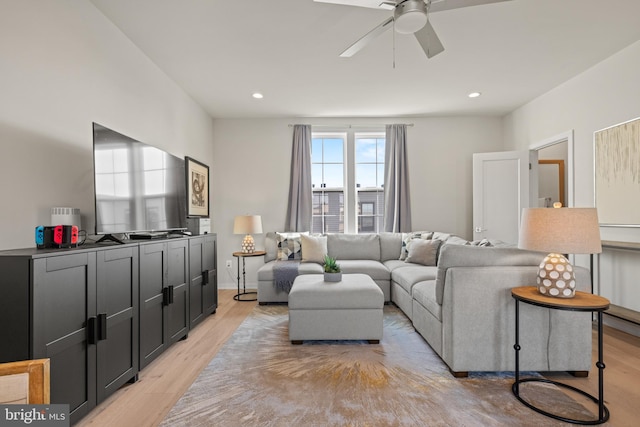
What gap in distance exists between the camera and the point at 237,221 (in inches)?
181

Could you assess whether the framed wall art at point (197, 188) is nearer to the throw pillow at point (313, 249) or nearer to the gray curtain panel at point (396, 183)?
the throw pillow at point (313, 249)

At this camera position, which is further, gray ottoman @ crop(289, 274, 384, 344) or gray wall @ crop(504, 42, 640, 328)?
gray wall @ crop(504, 42, 640, 328)

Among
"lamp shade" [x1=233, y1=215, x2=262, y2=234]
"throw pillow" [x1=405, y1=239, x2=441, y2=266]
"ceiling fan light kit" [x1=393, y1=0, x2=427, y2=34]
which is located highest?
"ceiling fan light kit" [x1=393, y1=0, x2=427, y2=34]

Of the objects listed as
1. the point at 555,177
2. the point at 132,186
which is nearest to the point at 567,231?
the point at 132,186

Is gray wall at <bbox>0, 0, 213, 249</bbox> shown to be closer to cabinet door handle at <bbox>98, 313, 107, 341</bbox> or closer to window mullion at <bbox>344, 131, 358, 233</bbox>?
cabinet door handle at <bbox>98, 313, 107, 341</bbox>

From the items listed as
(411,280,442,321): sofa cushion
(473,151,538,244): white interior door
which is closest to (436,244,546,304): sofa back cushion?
(411,280,442,321): sofa cushion

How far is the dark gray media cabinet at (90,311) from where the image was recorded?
55.8 inches

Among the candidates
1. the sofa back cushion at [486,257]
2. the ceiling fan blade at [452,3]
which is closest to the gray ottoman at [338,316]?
the sofa back cushion at [486,257]

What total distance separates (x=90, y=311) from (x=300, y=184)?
361cm

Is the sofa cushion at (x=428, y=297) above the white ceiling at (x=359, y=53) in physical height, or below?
below

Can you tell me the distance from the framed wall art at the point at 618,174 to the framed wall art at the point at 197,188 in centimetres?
459

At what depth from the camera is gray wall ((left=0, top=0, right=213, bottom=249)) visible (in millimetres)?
1750

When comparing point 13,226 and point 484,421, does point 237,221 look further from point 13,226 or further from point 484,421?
point 484,421

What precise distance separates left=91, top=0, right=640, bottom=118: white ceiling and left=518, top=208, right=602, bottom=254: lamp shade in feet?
5.50
